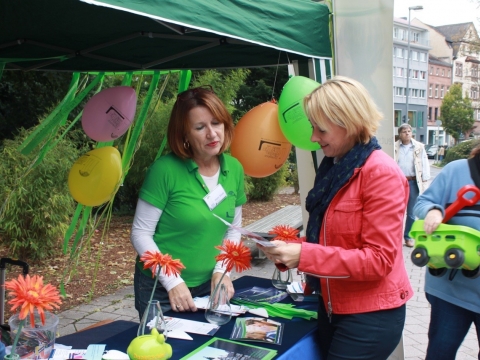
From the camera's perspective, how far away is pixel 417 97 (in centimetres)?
6106

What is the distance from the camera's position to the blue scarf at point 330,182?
5.20 feet

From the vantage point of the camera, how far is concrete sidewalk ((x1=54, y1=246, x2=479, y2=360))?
11.8 ft

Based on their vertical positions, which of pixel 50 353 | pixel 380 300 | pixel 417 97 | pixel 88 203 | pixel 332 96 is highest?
pixel 417 97

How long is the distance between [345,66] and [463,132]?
2317 inches

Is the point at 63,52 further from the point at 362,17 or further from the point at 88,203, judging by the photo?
the point at 362,17

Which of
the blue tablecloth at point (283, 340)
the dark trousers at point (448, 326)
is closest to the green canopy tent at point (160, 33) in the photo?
the blue tablecloth at point (283, 340)

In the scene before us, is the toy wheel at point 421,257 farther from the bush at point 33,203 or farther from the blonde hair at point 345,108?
the bush at point 33,203

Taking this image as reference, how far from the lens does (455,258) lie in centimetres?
178

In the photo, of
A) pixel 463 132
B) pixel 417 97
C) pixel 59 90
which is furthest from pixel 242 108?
pixel 417 97

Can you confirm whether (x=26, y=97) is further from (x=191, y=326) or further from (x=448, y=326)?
(x=448, y=326)

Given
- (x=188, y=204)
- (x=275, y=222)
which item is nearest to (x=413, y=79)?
(x=275, y=222)

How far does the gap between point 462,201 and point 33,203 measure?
452 centimetres

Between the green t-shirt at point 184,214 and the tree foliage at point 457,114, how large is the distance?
187 feet

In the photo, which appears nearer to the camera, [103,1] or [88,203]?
[103,1]
